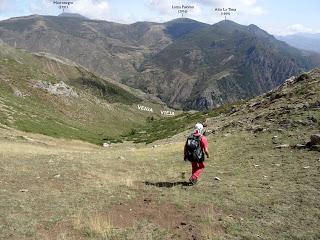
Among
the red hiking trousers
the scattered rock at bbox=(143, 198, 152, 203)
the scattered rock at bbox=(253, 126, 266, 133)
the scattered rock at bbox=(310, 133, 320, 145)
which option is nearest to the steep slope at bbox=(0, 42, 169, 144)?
the scattered rock at bbox=(253, 126, 266, 133)

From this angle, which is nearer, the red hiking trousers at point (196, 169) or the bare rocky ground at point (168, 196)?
the bare rocky ground at point (168, 196)

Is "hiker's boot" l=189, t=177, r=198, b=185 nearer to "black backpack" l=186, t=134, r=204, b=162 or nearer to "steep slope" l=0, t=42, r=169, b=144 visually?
"black backpack" l=186, t=134, r=204, b=162

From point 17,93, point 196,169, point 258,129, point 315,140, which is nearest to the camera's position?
point 196,169

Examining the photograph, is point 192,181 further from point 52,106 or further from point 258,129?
point 52,106

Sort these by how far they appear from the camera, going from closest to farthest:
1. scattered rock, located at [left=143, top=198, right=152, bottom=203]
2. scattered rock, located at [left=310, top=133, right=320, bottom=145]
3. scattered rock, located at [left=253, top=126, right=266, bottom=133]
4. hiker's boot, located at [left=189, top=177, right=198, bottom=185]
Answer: scattered rock, located at [left=143, top=198, right=152, bottom=203]
hiker's boot, located at [left=189, top=177, right=198, bottom=185]
scattered rock, located at [left=310, top=133, right=320, bottom=145]
scattered rock, located at [left=253, top=126, right=266, bottom=133]

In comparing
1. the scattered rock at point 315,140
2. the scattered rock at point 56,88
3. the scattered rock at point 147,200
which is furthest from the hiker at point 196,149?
the scattered rock at point 56,88

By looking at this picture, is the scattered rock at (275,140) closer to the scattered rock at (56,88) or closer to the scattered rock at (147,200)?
the scattered rock at (147,200)

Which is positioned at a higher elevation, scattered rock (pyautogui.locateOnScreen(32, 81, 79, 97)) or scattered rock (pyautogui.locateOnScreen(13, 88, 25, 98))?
scattered rock (pyautogui.locateOnScreen(32, 81, 79, 97))

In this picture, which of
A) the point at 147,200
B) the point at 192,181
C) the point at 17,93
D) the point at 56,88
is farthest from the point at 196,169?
the point at 56,88

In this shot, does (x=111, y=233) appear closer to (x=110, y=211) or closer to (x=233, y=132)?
(x=110, y=211)

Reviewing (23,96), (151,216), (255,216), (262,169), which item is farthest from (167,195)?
(23,96)

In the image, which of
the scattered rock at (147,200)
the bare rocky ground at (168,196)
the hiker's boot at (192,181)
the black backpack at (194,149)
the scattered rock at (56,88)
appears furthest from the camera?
the scattered rock at (56,88)

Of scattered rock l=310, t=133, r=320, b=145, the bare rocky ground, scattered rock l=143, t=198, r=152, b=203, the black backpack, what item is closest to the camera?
the bare rocky ground

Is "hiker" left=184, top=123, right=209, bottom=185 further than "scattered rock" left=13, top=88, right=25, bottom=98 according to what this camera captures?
No
